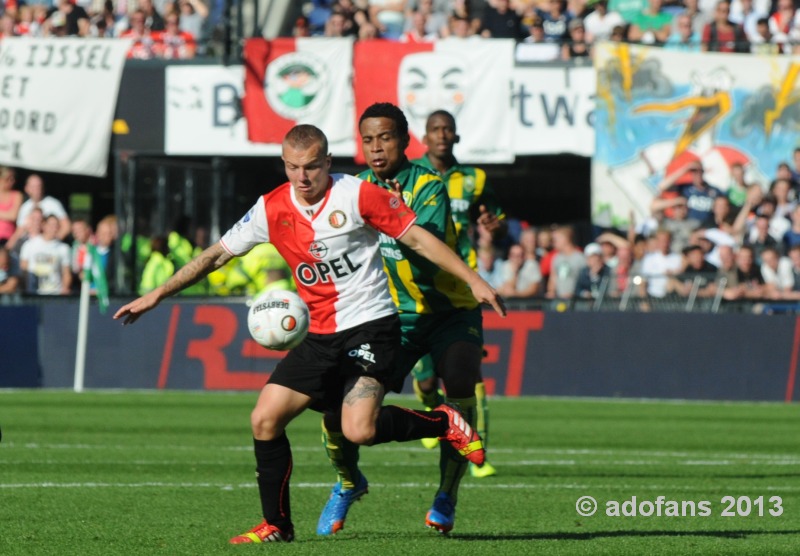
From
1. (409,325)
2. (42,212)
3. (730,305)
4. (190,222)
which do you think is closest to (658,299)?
(730,305)

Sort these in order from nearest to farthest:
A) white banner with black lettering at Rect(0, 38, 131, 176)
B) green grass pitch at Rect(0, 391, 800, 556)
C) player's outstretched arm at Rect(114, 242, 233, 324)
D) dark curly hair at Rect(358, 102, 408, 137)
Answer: player's outstretched arm at Rect(114, 242, 233, 324)
green grass pitch at Rect(0, 391, 800, 556)
dark curly hair at Rect(358, 102, 408, 137)
white banner with black lettering at Rect(0, 38, 131, 176)

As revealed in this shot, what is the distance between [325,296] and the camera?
7504mm

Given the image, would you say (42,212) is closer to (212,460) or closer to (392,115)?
(212,460)

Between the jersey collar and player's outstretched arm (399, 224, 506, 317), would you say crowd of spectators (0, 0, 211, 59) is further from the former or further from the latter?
player's outstretched arm (399, 224, 506, 317)

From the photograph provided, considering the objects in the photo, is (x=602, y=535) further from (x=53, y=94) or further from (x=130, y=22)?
(x=130, y=22)

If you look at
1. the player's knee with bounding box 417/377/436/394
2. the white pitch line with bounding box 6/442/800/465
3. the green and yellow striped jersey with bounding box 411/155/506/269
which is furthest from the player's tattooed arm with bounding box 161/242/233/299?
the white pitch line with bounding box 6/442/800/465

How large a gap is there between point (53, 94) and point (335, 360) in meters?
16.2

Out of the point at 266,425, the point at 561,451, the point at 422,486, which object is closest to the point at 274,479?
the point at 266,425

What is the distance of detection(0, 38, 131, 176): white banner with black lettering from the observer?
22.5 m

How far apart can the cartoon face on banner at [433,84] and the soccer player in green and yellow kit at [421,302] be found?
13.1 meters

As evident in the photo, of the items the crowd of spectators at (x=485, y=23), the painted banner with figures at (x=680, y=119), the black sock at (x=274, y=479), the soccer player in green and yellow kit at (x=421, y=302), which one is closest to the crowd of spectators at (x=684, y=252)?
the painted banner with figures at (x=680, y=119)

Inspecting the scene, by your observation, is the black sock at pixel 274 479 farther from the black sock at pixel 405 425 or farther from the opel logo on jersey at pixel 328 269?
the opel logo on jersey at pixel 328 269

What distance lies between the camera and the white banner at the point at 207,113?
2258cm

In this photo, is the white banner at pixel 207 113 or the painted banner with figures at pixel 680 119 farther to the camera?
the white banner at pixel 207 113
